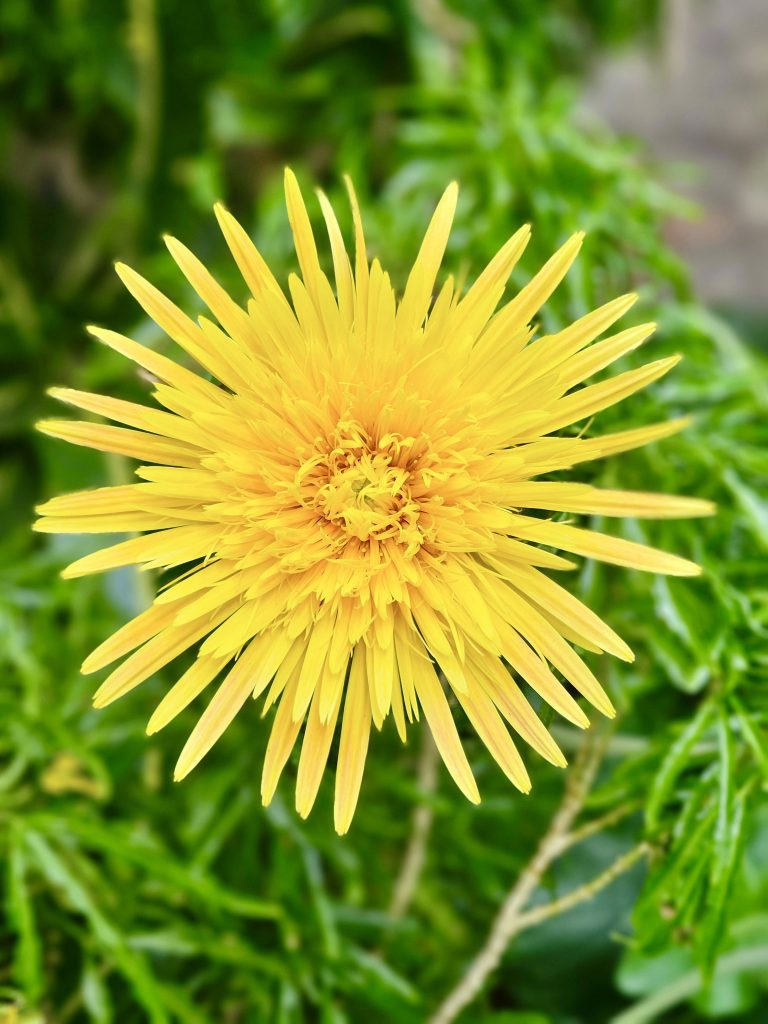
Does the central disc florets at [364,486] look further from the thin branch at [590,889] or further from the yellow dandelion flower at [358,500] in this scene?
the thin branch at [590,889]

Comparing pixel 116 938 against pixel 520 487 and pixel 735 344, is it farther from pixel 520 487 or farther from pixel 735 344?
pixel 735 344

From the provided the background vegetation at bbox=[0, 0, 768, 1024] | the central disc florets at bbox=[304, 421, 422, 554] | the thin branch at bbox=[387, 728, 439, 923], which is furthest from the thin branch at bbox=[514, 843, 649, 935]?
the central disc florets at bbox=[304, 421, 422, 554]

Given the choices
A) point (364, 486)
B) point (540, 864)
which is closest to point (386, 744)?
point (540, 864)

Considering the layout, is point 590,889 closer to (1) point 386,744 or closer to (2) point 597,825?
(2) point 597,825

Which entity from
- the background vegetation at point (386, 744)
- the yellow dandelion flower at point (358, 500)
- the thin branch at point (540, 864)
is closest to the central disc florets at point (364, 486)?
the yellow dandelion flower at point (358, 500)

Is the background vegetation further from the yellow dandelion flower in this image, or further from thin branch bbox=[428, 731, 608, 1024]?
the yellow dandelion flower

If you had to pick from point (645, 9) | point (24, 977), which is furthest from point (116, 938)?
point (645, 9)
